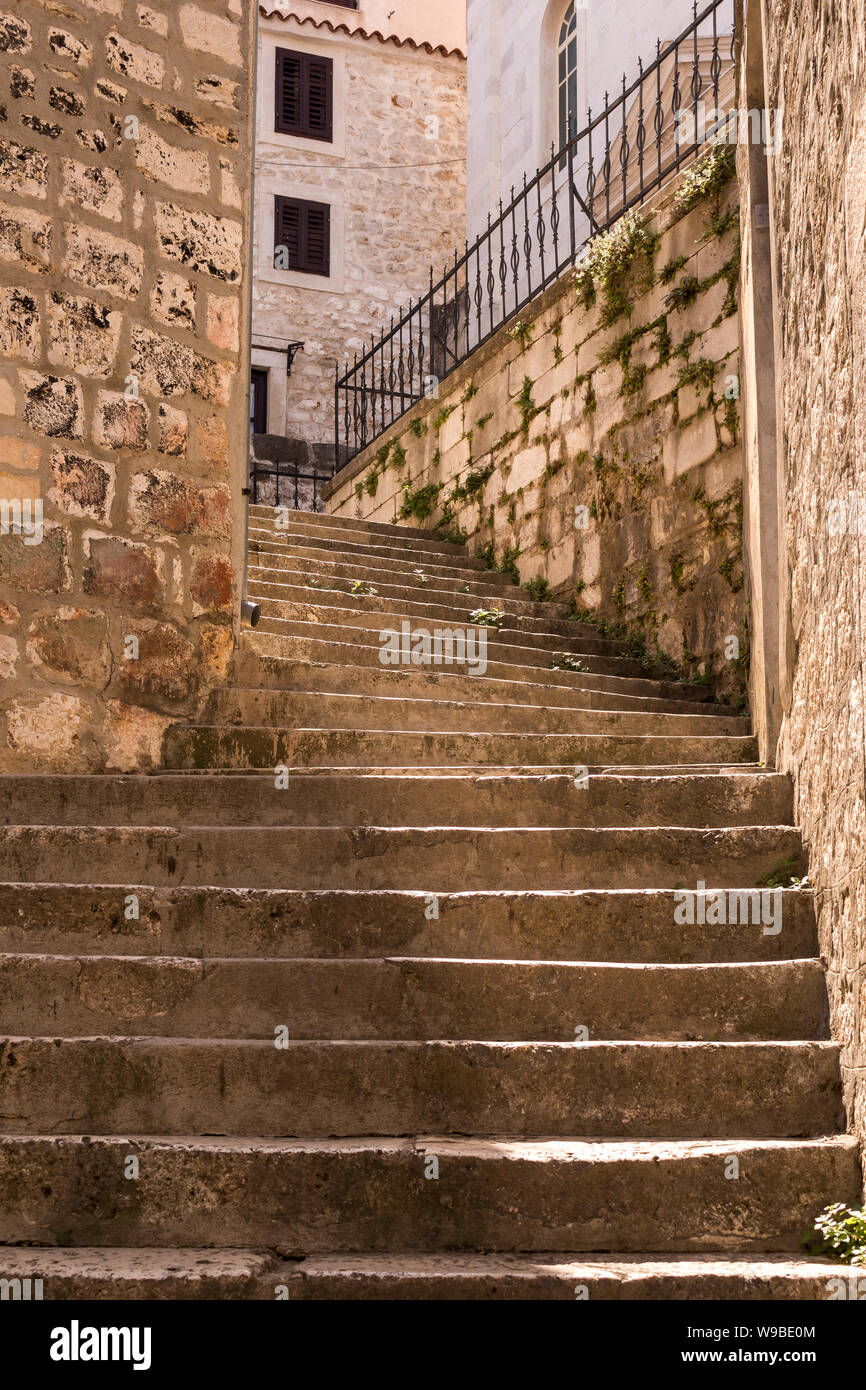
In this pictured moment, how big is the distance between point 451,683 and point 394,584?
1992mm

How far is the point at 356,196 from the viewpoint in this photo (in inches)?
672

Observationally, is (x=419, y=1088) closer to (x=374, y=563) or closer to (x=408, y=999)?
(x=408, y=999)

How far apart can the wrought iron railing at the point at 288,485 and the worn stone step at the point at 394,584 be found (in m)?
5.57

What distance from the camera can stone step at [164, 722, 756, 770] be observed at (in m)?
4.52

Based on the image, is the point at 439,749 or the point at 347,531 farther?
the point at 347,531

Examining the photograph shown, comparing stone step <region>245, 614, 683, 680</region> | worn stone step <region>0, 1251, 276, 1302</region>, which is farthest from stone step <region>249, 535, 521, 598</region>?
worn stone step <region>0, 1251, 276, 1302</region>

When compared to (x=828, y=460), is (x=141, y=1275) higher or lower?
lower

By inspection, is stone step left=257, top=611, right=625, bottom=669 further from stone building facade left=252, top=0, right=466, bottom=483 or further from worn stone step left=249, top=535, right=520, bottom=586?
stone building facade left=252, top=0, right=466, bottom=483

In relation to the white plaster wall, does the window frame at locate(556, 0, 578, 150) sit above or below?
below

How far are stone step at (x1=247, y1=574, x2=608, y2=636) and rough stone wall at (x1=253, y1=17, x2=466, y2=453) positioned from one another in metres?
9.26

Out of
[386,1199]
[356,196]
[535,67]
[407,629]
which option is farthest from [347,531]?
[356,196]

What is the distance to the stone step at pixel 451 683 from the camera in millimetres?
5102

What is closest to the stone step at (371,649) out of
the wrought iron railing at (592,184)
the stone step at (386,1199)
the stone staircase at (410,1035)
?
the stone staircase at (410,1035)
